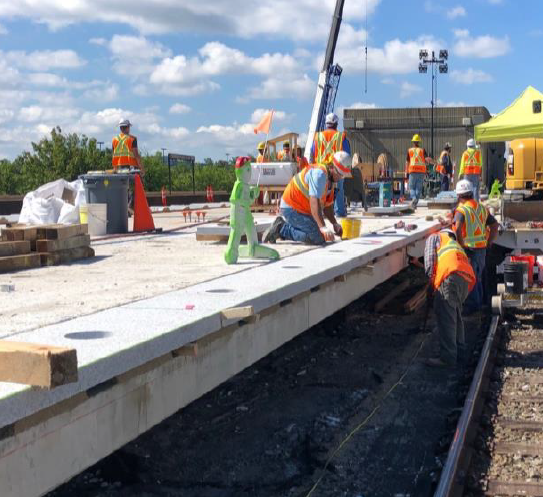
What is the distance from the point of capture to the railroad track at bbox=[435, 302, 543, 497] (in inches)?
192

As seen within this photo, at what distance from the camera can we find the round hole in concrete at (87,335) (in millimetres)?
3602

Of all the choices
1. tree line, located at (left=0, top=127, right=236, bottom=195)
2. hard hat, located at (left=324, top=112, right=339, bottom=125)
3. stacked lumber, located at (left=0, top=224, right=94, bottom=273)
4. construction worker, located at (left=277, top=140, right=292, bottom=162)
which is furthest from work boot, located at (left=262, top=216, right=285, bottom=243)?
tree line, located at (left=0, top=127, right=236, bottom=195)

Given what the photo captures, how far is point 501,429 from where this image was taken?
19.7 ft

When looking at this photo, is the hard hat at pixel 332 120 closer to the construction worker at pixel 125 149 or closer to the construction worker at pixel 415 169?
the construction worker at pixel 125 149

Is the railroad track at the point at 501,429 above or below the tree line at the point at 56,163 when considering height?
below

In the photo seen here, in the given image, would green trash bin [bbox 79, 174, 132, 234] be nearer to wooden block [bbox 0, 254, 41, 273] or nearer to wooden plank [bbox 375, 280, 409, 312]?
wooden block [bbox 0, 254, 41, 273]

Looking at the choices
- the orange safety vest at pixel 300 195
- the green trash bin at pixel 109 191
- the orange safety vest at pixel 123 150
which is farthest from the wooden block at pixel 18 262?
the orange safety vest at pixel 123 150

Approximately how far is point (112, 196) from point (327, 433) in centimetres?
593

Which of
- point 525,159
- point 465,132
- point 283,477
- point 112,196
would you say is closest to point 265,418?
point 283,477

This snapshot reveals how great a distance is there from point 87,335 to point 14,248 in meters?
3.98

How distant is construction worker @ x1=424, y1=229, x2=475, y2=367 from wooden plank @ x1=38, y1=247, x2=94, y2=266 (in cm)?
367

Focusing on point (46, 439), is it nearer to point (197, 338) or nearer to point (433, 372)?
point (197, 338)

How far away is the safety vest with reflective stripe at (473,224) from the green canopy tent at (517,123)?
8889mm

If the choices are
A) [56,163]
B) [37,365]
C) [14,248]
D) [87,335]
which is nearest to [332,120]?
[14,248]
